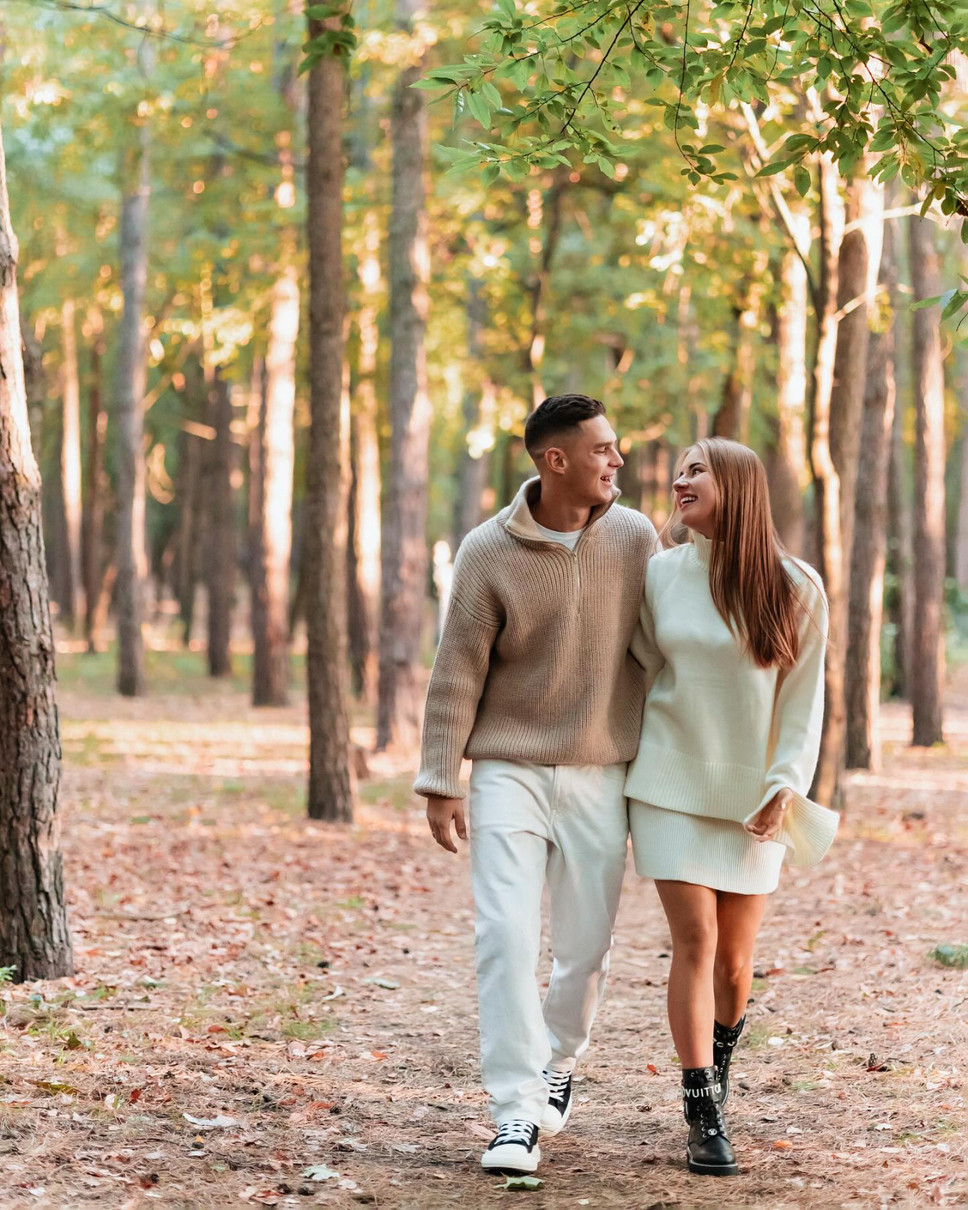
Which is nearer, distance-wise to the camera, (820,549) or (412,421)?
(820,549)

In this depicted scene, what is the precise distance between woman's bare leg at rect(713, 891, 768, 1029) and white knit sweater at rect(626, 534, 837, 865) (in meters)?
0.22

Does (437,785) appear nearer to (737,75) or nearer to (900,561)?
(737,75)

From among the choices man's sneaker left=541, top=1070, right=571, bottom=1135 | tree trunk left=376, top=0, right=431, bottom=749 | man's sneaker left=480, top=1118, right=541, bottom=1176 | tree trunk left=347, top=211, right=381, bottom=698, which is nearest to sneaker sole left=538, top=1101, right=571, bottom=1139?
man's sneaker left=541, top=1070, right=571, bottom=1135

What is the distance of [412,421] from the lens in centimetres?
1478

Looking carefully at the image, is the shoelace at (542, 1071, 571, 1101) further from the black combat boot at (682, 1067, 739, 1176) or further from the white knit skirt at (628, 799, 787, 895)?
the white knit skirt at (628, 799, 787, 895)

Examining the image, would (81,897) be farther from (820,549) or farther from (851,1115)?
(820,549)

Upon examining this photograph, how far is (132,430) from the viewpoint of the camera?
66.6 ft

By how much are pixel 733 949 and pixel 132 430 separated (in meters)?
17.3

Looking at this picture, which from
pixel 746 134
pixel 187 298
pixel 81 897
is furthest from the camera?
pixel 187 298

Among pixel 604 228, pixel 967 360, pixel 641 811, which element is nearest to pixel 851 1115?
pixel 641 811

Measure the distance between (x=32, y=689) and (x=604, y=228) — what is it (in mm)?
15012

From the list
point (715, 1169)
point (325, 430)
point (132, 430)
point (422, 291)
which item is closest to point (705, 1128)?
point (715, 1169)

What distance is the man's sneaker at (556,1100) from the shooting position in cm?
448

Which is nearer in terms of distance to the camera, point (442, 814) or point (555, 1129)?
point (442, 814)
